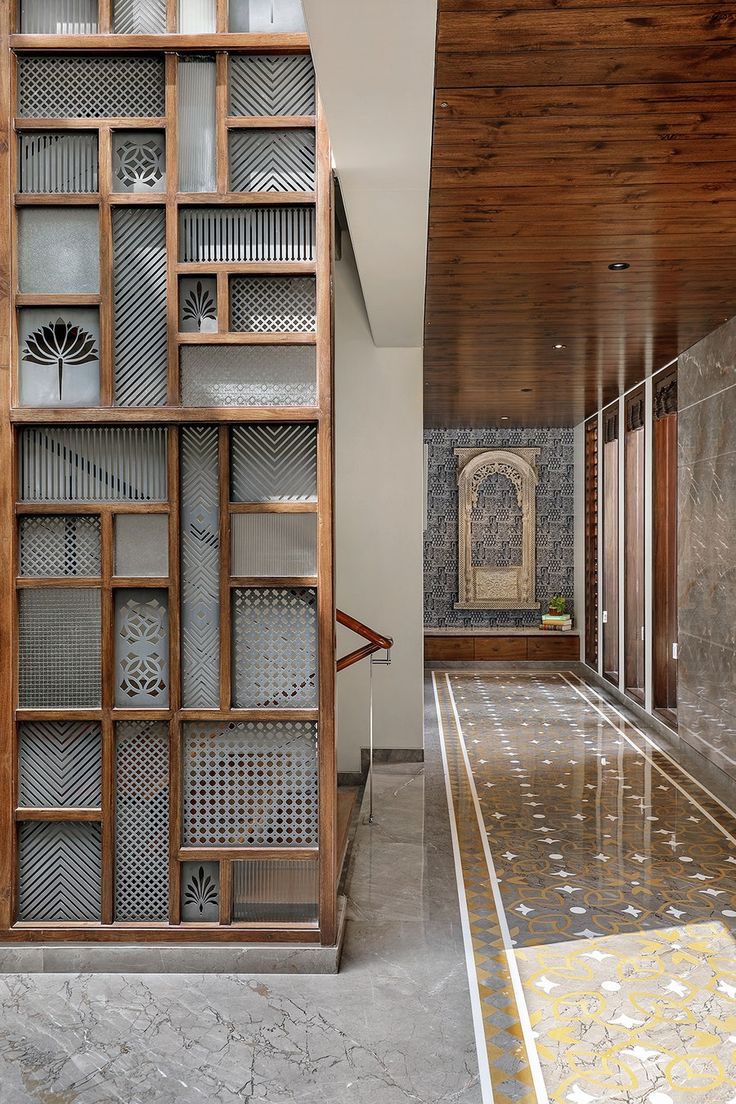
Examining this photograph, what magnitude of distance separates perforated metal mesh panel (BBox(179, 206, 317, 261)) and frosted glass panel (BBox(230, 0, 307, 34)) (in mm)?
612

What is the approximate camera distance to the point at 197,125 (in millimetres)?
3363

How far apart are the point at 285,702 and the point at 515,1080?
1402mm

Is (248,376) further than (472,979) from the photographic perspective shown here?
Yes

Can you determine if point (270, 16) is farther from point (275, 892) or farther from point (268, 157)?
point (275, 892)

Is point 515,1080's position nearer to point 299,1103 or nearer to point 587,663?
point 299,1103

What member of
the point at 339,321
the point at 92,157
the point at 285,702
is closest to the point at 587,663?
the point at 339,321

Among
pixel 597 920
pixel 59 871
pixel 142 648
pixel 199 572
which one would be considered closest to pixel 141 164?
pixel 199 572

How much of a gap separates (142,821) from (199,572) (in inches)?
36.0

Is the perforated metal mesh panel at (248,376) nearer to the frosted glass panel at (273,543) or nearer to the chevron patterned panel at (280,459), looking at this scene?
the chevron patterned panel at (280,459)

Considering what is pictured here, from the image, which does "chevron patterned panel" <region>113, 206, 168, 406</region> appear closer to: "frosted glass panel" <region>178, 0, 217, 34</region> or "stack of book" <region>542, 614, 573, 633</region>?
"frosted glass panel" <region>178, 0, 217, 34</region>

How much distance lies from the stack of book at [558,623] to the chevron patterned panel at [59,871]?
340 inches

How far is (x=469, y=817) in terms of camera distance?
5.20m

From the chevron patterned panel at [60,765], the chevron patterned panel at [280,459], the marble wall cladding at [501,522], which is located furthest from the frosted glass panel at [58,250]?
the marble wall cladding at [501,522]

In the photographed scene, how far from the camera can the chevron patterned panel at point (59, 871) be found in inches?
134
